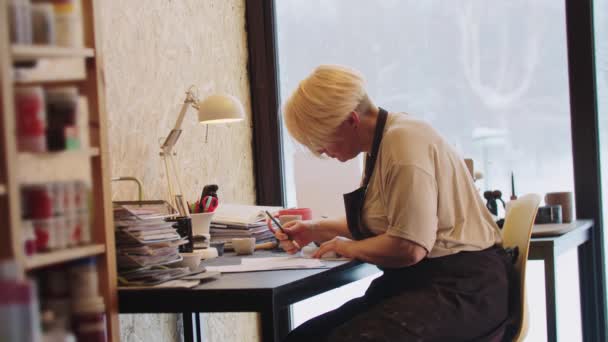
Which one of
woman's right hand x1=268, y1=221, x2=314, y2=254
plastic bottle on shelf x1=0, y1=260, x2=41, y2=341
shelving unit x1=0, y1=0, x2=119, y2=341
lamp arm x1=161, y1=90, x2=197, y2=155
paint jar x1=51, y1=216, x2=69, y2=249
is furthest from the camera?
lamp arm x1=161, y1=90, x2=197, y2=155

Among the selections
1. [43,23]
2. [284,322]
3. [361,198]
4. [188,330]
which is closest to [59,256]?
[43,23]

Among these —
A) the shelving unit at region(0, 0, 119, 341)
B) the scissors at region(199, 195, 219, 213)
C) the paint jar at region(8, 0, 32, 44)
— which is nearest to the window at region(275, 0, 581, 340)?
the scissors at region(199, 195, 219, 213)

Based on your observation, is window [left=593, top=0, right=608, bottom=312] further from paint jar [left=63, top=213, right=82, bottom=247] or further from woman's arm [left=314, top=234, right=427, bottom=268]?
paint jar [left=63, top=213, right=82, bottom=247]

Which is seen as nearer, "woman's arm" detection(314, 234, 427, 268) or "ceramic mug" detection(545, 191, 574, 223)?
"woman's arm" detection(314, 234, 427, 268)

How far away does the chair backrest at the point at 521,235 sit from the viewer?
1.88 meters

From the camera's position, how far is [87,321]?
1126mm

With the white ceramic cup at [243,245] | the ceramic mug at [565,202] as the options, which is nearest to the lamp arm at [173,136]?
Answer: the white ceramic cup at [243,245]

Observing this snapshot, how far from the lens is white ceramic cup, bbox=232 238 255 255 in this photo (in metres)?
2.26

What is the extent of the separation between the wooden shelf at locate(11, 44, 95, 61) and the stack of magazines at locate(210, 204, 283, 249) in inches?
50.1

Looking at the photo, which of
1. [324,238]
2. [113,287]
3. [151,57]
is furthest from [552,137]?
[113,287]

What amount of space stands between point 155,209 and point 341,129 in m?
0.55

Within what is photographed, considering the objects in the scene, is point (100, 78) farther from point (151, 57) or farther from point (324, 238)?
point (151, 57)

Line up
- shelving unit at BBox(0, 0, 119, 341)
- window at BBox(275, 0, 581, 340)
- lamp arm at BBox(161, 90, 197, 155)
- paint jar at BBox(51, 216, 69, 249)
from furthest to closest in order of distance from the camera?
window at BBox(275, 0, 581, 340) → lamp arm at BBox(161, 90, 197, 155) → paint jar at BBox(51, 216, 69, 249) → shelving unit at BBox(0, 0, 119, 341)

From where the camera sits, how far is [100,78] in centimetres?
141
